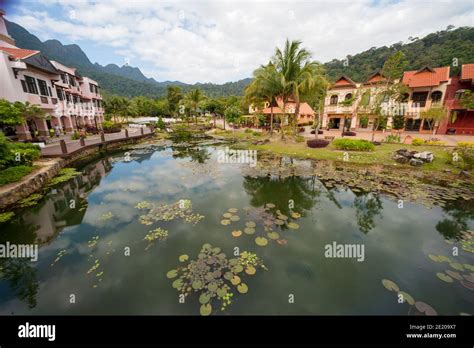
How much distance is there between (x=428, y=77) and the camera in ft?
72.9

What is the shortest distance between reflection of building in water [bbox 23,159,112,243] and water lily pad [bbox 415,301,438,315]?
1047cm

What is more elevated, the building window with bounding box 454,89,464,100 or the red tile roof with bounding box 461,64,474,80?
the red tile roof with bounding box 461,64,474,80

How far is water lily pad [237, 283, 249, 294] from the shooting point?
14.2 feet

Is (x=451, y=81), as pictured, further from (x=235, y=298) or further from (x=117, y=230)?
(x=117, y=230)

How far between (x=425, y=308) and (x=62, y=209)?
12523 millimetres

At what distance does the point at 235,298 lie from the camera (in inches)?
164

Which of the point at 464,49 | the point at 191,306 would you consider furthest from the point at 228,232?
A: the point at 464,49

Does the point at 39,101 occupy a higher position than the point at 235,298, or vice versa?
the point at 39,101

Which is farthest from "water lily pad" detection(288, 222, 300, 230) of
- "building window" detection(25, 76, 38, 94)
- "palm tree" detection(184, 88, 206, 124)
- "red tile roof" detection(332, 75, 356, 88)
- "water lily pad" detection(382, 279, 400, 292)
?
"palm tree" detection(184, 88, 206, 124)

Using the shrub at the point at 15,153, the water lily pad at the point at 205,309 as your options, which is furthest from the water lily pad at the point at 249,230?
the shrub at the point at 15,153

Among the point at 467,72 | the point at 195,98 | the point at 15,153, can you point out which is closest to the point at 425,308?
the point at 15,153

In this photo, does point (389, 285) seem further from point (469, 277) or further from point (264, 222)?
point (264, 222)

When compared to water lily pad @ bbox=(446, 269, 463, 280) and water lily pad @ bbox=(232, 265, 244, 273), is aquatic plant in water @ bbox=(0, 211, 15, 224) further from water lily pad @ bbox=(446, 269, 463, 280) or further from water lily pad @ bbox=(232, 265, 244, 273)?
water lily pad @ bbox=(446, 269, 463, 280)
